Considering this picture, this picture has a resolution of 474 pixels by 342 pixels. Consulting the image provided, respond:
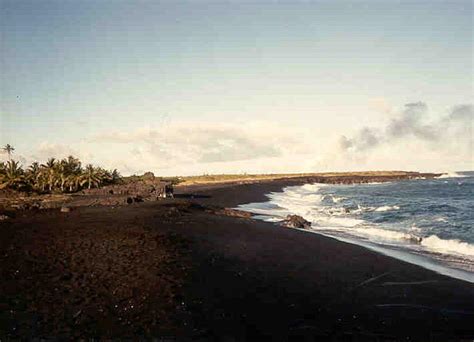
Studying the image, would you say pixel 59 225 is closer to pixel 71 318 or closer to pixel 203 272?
pixel 203 272

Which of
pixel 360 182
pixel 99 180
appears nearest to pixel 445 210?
pixel 99 180

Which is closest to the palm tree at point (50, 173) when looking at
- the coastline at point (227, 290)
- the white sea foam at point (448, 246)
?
the coastline at point (227, 290)

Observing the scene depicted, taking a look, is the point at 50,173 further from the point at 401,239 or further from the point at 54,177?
the point at 401,239

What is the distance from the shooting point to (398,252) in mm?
25234

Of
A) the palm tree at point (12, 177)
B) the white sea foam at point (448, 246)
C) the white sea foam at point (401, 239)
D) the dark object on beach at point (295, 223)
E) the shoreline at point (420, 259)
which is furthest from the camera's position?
the palm tree at point (12, 177)

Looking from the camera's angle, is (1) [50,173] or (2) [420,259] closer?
(2) [420,259]

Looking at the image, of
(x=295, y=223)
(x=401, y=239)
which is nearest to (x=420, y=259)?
(x=401, y=239)

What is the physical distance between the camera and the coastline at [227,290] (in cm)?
1191

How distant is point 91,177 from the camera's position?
72750 millimetres

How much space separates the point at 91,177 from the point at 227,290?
209ft

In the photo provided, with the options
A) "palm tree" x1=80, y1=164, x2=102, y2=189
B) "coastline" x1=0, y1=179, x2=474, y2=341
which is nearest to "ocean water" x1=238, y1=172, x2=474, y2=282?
"coastline" x1=0, y1=179, x2=474, y2=341

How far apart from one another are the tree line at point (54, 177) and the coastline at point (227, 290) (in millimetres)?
41834

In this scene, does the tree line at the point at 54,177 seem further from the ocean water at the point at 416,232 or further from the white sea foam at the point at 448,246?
the white sea foam at the point at 448,246

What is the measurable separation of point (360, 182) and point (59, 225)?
149736 millimetres
